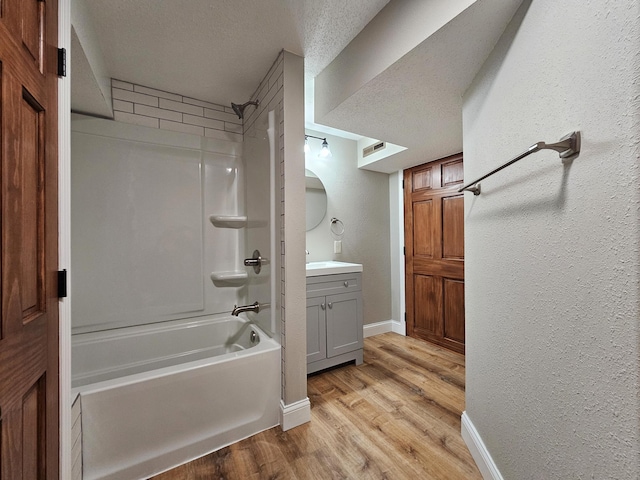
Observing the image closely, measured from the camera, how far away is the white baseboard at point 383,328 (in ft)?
9.92

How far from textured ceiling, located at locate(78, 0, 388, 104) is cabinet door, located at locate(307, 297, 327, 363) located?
171 centimetres

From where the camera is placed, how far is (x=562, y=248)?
0.77 meters

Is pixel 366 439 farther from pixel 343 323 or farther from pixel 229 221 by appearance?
pixel 229 221

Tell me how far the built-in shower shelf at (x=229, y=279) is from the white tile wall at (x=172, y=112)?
1.16 m

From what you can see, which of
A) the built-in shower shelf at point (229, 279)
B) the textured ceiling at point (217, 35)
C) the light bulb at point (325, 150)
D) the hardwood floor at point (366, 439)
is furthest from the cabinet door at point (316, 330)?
the textured ceiling at point (217, 35)

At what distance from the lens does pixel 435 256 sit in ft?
8.93

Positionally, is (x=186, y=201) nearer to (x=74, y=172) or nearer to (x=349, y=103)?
(x=74, y=172)

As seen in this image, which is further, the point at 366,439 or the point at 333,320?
the point at 333,320

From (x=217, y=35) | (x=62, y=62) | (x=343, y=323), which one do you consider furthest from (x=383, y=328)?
(x=62, y=62)

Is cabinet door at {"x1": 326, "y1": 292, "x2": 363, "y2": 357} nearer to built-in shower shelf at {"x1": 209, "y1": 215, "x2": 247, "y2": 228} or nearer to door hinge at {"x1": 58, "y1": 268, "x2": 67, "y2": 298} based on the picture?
built-in shower shelf at {"x1": 209, "y1": 215, "x2": 247, "y2": 228}

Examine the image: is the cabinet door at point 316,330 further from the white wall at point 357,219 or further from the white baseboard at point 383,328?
the white baseboard at point 383,328

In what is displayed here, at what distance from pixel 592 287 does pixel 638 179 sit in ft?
0.90

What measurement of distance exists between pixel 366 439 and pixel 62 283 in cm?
159

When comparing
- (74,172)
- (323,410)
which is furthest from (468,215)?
(74,172)
